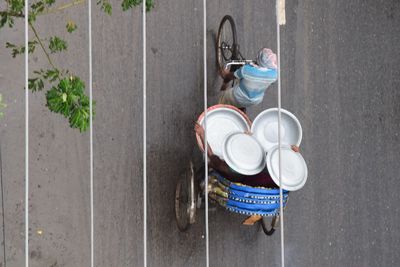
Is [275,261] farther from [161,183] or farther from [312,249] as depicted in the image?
[161,183]

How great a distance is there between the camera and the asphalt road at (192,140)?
2.35 m

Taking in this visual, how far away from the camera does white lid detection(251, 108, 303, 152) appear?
2.07 metres

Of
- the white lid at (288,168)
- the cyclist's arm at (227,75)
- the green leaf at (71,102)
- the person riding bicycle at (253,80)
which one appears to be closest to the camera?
Result: the green leaf at (71,102)

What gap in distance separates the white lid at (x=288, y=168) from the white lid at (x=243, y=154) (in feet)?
0.19

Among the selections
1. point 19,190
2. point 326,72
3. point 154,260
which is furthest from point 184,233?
point 326,72

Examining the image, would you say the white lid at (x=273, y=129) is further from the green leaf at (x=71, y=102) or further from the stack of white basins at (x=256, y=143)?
the green leaf at (x=71, y=102)

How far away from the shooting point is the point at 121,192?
7.99 feet

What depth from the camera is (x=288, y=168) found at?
6.27ft

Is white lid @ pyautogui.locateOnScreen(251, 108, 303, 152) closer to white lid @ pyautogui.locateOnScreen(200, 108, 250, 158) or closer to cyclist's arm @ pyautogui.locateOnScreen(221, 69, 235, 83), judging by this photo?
white lid @ pyautogui.locateOnScreen(200, 108, 250, 158)

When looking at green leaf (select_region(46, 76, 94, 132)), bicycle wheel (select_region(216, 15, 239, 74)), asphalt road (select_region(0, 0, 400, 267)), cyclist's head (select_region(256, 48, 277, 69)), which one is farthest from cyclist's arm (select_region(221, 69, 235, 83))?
green leaf (select_region(46, 76, 94, 132))

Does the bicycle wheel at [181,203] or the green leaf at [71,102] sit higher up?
the green leaf at [71,102]

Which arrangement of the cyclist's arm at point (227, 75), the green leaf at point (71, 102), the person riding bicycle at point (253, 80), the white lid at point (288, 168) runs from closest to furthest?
the green leaf at point (71, 102) → the white lid at point (288, 168) → the person riding bicycle at point (253, 80) → the cyclist's arm at point (227, 75)

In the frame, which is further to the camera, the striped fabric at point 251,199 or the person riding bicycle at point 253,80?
the person riding bicycle at point 253,80

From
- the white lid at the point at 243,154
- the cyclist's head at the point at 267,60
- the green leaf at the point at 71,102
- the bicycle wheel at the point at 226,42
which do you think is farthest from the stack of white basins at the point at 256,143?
the green leaf at the point at 71,102
